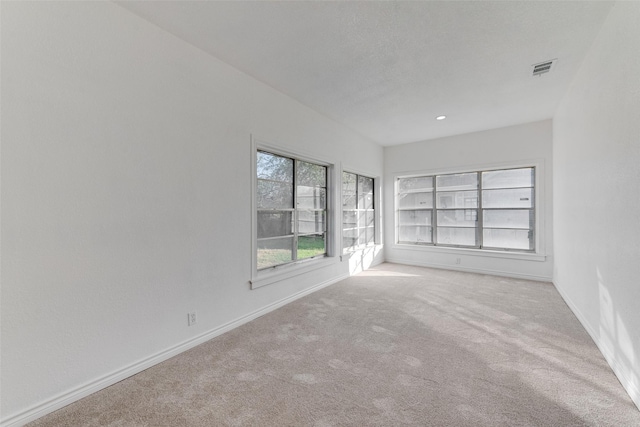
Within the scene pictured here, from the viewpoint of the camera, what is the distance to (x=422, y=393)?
5.86 feet

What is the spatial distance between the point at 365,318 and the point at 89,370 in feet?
7.85

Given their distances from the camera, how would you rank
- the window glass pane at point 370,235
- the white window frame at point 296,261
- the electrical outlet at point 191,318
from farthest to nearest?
Answer: the window glass pane at point 370,235
the white window frame at point 296,261
the electrical outlet at point 191,318

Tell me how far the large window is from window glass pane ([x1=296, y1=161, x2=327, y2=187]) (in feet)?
8.05

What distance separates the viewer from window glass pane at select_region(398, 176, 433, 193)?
18.9 ft

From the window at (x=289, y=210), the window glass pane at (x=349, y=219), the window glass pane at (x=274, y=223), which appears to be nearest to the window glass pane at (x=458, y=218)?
the window glass pane at (x=349, y=219)

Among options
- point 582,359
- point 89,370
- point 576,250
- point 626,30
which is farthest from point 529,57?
point 89,370

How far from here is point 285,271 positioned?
344 cm

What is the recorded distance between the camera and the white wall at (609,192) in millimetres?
1740

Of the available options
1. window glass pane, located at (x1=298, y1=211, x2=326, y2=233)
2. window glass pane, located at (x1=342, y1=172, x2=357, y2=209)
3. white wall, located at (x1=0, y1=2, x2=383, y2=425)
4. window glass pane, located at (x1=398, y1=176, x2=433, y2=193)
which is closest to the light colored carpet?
white wall, located at (x1=0, y1=2, x2=383, y2=425)

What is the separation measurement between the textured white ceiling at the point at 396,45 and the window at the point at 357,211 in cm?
174

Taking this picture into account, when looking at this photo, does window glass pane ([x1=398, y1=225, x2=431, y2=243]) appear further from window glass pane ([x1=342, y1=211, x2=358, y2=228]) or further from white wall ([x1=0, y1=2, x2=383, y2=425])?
white wall ([x1=0, y1=2, x2=383, y2=425])

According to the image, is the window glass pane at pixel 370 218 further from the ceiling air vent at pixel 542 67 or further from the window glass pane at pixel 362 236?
the ceiling air vent at pixel 542 67

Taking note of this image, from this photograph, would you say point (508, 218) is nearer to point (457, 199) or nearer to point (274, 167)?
point (457, 199)

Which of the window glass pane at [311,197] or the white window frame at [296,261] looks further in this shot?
the window glass pane at [311,197]
